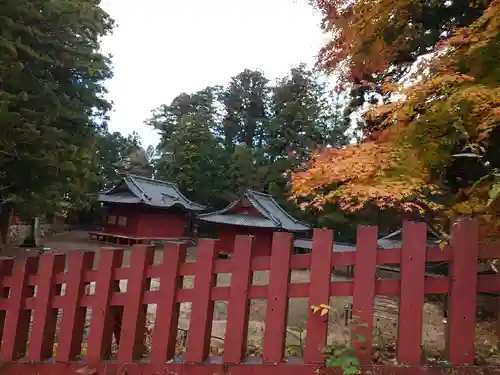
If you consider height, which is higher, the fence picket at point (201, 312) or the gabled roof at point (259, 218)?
Result: the gabled roof at point (259, 218)

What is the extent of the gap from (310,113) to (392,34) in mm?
31024

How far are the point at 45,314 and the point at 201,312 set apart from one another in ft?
4.57

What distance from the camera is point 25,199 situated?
1488cm

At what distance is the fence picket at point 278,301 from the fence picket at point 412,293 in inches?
29.5

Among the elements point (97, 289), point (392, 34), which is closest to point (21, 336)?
point (97, 289)

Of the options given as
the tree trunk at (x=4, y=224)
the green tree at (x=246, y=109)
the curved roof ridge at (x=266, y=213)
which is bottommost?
the tree trunk at (x=4, y=224)

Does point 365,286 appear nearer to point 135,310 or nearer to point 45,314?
point 135,310

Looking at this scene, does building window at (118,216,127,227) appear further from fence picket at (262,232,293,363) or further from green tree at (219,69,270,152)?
fence picket at (262,232,293,363)

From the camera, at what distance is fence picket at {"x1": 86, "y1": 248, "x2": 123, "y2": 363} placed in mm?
3055

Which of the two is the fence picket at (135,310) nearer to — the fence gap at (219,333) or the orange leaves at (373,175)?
the fence gap at (219,333)

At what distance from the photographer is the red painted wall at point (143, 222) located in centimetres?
2831

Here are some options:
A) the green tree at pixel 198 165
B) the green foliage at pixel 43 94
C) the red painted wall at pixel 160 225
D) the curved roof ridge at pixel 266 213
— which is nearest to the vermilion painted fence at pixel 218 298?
the green foliage at pixel 43 94

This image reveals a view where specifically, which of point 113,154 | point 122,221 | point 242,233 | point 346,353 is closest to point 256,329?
point 346,353

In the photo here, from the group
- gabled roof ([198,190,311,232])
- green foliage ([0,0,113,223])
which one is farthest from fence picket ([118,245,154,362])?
gabled roof ([198,190,311,232])
